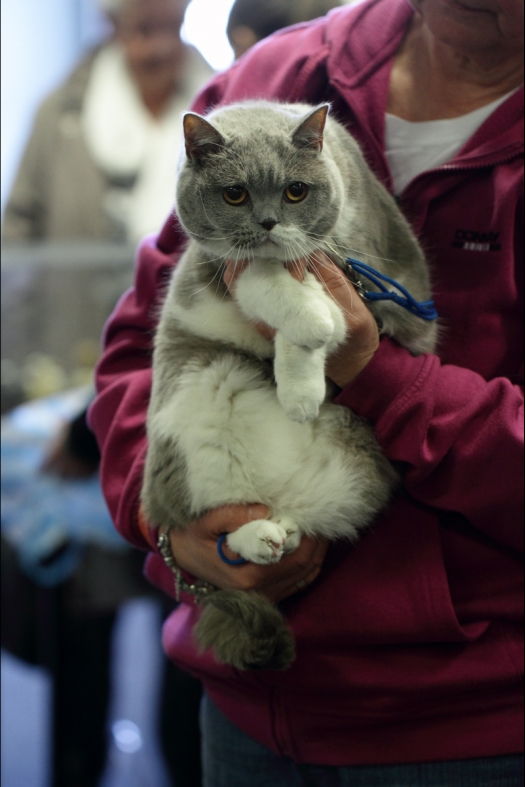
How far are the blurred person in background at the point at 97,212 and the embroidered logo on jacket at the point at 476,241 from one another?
0.96 meters

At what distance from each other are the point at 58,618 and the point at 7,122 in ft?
4.57

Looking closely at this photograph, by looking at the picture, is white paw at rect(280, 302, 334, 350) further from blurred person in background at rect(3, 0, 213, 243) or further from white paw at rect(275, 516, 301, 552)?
blurred person in background at rect(3, 0, 213, 243)

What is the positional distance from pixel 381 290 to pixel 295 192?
198 millimetres

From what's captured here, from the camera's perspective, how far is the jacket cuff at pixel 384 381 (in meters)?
0.99

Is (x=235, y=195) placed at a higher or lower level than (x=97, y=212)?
higher

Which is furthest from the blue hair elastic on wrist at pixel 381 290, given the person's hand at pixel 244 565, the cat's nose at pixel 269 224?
the person's hand at pixel 244 565

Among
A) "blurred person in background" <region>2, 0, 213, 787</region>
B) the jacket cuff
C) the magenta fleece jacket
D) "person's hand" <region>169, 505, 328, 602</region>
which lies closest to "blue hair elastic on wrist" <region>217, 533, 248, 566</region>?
"person's hand" <region>169, 505, 328, 602</region>

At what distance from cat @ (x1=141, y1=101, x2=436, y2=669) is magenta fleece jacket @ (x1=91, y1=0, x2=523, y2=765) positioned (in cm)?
6

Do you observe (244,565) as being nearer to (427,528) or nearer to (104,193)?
(427,528)

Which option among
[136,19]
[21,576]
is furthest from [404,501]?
[136,19]

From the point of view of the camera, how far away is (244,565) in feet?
3.35

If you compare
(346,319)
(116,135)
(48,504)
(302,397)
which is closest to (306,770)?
(302,397)

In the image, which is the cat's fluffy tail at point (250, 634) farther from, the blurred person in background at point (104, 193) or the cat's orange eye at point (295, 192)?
the blurred person in background at point (104, 193)

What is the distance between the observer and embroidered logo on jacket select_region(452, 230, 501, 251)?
3.59 feet
